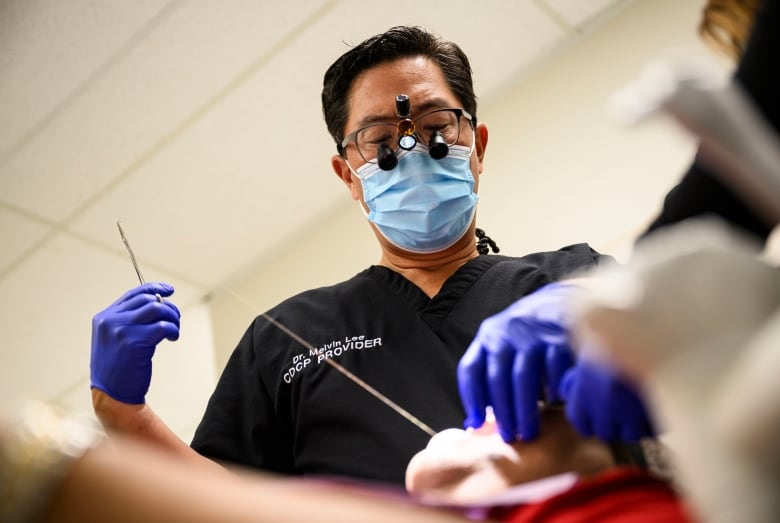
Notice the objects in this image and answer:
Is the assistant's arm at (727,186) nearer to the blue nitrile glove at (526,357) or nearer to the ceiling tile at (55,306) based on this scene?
the blue nitrile glove at (526,357)

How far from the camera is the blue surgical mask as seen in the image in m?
1.60

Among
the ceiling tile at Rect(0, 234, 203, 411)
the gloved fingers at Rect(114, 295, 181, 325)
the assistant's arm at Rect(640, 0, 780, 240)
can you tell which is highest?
the ceiling tile at Rect(0, 234, 203, 411)

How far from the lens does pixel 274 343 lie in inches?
59.2

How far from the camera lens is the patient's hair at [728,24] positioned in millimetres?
806

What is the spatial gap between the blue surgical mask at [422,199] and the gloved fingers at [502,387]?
66 cm

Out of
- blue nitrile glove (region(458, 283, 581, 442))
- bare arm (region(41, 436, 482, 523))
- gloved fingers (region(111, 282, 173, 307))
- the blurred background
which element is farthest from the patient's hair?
the blurred background

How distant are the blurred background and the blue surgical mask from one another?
1.86 ft

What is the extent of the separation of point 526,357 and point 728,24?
0.41 m

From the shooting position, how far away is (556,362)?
0.90m

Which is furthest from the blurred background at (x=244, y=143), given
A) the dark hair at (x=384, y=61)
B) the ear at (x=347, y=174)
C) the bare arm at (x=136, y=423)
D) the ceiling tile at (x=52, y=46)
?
the bare arm at (x=136, y=423)

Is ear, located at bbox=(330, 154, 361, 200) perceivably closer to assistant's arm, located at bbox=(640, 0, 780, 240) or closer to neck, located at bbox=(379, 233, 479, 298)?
neck, located at bbox=(379, 233, 479, 298)

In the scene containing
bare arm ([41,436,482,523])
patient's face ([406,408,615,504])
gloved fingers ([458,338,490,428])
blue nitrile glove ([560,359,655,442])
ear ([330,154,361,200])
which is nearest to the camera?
bare arm ([41,436,482,523])

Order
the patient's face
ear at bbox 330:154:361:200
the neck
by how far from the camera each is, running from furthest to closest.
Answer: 1. ear at bbox 330:154:361:200
2. the neck
3. the patient's face

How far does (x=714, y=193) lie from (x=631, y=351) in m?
0.35
